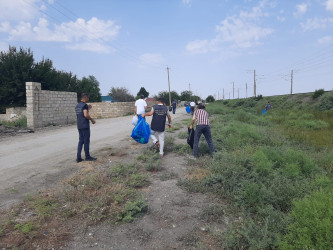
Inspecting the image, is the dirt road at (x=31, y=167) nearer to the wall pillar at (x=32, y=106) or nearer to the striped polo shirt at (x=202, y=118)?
the striped polo shirt at (x=202, y=118)

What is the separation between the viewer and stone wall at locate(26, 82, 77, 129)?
14.6 meters

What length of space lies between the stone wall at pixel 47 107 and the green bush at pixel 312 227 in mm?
15279

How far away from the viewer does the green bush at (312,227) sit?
7.32ft

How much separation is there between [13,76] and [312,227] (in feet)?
93.1

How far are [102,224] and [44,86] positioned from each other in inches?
1058

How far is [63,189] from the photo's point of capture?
171 inches

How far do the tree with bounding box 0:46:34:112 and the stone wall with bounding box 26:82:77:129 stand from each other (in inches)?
379

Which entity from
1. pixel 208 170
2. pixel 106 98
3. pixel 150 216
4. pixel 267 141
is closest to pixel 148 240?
pixel 150 216

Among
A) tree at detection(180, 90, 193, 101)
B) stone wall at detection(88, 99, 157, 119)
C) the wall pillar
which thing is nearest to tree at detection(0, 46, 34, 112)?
stone wall at detection(88, 99, 157, 119)

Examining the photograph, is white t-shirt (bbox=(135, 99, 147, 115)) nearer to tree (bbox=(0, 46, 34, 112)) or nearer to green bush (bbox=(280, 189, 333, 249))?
green bush (bbox=(280, 189, 333, 249))

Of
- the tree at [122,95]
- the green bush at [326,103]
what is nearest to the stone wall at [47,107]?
the green bush at [326,103]

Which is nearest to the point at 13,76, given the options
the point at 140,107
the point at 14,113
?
the point at 14,113

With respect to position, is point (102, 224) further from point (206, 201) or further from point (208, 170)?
point (208, 170)

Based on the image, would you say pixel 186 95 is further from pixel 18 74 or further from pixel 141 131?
pixel 141 131
